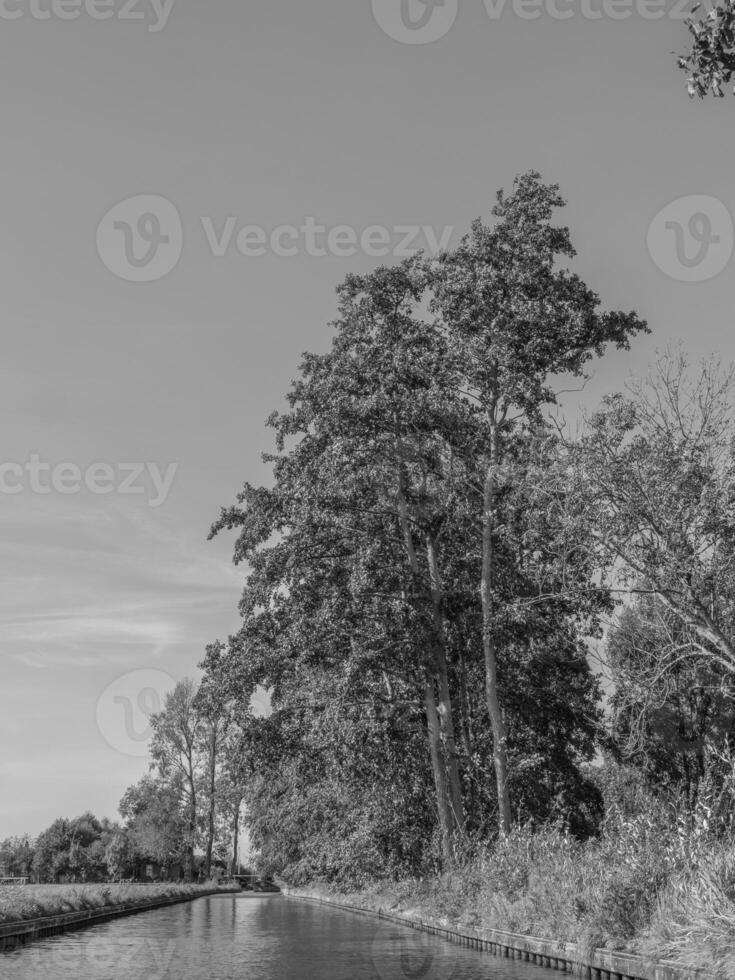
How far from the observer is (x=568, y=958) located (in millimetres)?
13312

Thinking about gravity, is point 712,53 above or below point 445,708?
above

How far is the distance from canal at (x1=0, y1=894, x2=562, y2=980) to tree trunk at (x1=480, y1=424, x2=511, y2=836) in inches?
152

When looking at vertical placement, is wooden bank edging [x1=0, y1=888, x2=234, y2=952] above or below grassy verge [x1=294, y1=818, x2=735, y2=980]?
below

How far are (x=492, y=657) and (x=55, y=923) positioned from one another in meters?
12.4

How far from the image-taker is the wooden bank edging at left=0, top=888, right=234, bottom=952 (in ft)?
59.7

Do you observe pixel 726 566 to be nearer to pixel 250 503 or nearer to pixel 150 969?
pixel 150 969

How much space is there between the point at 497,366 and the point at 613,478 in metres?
9.09

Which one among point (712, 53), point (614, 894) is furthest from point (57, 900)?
point (712, 53)

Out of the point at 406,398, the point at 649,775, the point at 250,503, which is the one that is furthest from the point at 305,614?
the point at 649,775

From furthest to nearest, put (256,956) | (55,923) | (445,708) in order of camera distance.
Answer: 1. (445,708)
2. (55,923)
3. (256,956)

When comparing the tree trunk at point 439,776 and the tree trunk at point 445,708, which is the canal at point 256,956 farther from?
the tree trunk at point 445,708

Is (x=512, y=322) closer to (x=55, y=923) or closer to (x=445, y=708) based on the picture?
(x=445, y=708)

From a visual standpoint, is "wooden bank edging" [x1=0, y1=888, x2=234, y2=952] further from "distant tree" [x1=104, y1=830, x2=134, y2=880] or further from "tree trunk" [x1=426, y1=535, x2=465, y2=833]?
"distant tree" [x1=104, y1=830, x2=134, y2=880]

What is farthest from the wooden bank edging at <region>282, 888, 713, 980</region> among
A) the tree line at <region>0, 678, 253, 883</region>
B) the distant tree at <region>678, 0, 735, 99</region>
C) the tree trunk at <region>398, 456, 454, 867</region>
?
the tree line at <region>0, 678, 253, 883</region>
